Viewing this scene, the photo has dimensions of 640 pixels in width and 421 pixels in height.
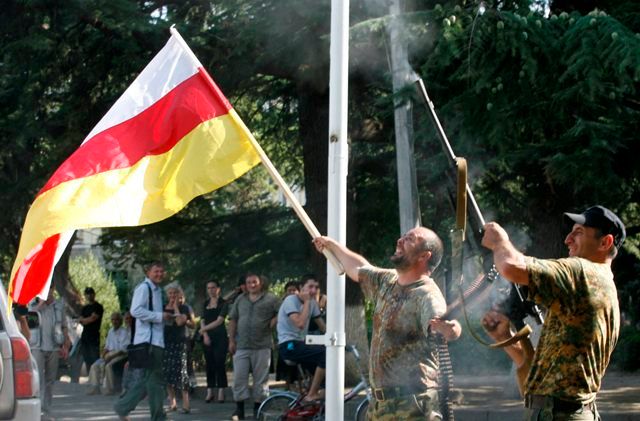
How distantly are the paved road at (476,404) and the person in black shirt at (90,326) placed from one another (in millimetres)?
1331

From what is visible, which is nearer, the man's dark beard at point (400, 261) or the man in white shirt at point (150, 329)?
the man's dark beard at point (400, 261)

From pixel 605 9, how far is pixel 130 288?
73.1 ft

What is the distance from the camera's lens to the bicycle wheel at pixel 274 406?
12625 mm

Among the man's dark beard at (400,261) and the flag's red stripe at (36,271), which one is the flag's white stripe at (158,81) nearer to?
the flag's red stripe at (36,271)

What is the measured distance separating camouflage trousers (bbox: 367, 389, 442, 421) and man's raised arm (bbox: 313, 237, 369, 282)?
2.23 ft

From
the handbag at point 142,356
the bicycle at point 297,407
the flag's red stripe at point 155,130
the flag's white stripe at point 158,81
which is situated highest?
the flag's white stripe at point 158,81

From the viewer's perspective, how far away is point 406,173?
46.8ft

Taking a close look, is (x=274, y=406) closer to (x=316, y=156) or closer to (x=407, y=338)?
(x=316, y=156)

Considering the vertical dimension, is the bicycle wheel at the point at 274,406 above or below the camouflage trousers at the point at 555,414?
above

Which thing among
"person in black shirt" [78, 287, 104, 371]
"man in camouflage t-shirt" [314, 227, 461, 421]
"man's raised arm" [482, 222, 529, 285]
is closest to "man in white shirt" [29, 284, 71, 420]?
"person in black shirt" [78, 287, 104, 371]

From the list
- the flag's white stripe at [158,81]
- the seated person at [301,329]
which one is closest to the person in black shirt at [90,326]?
the seated person at [301,329]

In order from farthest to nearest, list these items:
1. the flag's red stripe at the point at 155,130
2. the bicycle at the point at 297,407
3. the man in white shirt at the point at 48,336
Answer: the man in white shirt at the point at 48,336, the bicycle at the point at 297,407, the flag's red stripe at the point at 155,130

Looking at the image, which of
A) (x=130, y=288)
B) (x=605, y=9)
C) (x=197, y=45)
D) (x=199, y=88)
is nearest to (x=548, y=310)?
(x=199, y=88)

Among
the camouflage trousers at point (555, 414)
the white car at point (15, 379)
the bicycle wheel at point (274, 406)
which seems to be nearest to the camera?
the camouflage trousers at point (555, 414)
